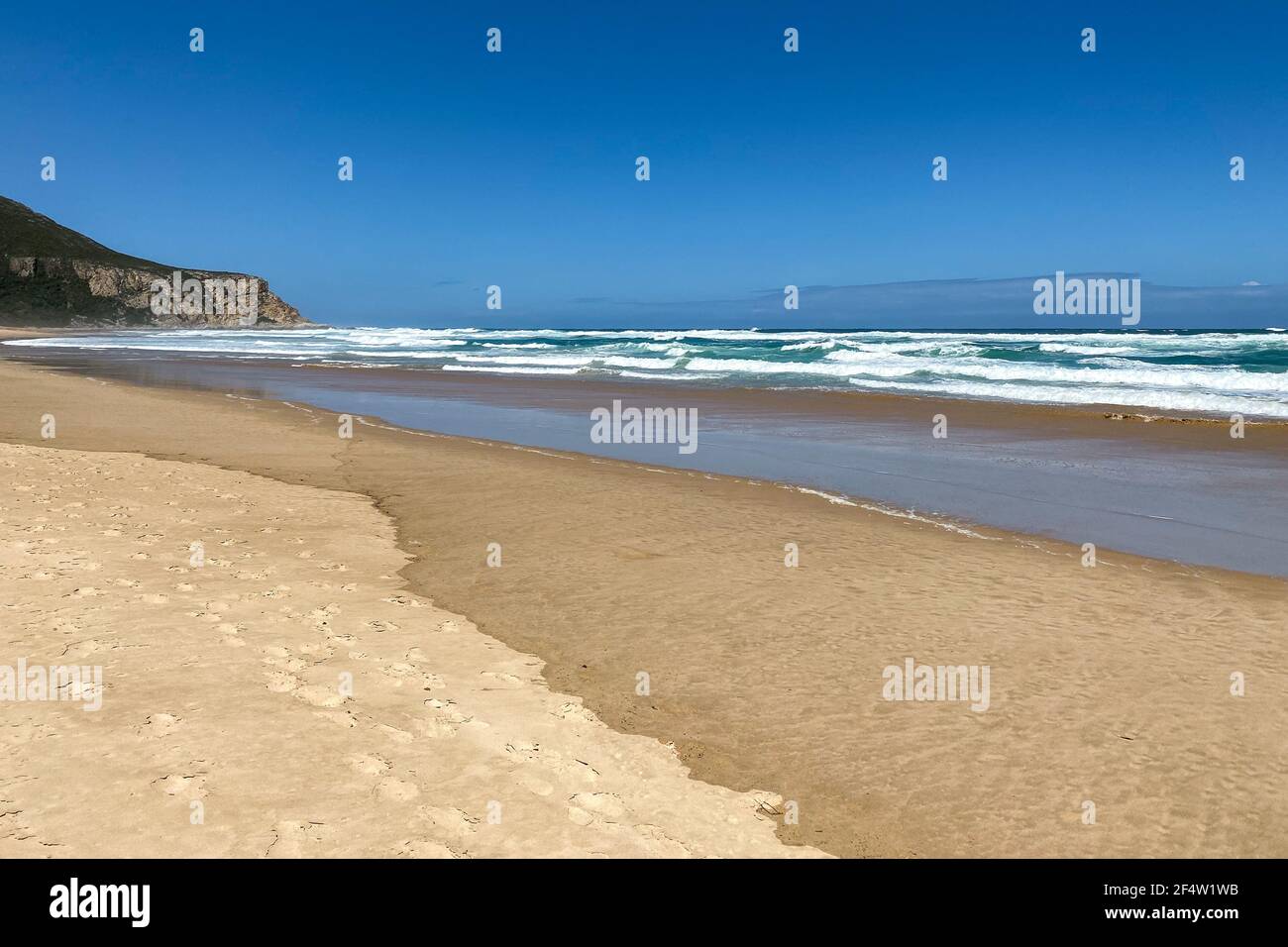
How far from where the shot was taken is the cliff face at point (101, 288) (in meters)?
99.6

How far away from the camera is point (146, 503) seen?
837 cm

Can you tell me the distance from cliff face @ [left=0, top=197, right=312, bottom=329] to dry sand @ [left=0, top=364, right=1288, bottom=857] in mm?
111436

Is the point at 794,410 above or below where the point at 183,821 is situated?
above

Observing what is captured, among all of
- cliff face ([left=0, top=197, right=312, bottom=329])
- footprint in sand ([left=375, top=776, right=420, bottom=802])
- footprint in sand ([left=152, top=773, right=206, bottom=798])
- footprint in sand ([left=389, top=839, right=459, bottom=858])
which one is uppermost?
cliff face ([left=0, top=197, right=312, bottom=329])

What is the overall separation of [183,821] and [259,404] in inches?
692

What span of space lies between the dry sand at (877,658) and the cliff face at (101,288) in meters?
111

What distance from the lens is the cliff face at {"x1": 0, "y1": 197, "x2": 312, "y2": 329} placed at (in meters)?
99.6

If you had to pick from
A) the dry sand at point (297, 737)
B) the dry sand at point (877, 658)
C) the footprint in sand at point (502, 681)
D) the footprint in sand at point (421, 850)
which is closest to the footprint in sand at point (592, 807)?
the dry sand at point (297, 737)

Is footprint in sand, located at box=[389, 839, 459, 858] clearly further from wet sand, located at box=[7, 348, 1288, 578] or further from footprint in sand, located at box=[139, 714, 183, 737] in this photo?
wet sand, located at box=[7, 348, 1288, 578]

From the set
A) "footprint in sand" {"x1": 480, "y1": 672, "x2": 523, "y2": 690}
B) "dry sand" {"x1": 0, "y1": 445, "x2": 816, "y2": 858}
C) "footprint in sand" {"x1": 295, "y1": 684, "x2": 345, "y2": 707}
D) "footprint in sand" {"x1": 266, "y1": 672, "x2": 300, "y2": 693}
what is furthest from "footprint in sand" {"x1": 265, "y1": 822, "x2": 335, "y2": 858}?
"footprint in sand" {"x1": 480, "y1": 672, "x2": 523, "y2": 690}
